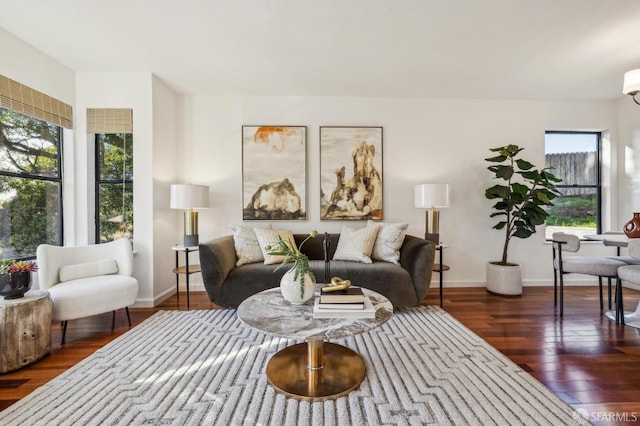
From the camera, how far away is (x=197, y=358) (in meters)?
1.90

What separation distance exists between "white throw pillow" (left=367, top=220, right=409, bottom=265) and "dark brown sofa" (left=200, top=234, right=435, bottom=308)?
20cm

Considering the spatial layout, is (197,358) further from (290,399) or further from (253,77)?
(253,77)

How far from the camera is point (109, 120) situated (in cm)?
304

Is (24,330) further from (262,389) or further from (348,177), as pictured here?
(348,177)

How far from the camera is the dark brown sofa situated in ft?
8.43

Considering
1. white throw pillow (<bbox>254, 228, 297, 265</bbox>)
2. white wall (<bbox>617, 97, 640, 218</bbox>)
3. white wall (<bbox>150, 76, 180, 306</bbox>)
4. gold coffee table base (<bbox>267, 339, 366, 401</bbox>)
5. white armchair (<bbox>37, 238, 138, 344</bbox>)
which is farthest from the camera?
white wall (<bbox>617, 97, 640, 218</bbox>)

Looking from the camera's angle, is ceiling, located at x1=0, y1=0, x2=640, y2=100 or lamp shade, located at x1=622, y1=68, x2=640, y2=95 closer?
ceiling, located at x1=0, y1=0, x2=640, y2=100

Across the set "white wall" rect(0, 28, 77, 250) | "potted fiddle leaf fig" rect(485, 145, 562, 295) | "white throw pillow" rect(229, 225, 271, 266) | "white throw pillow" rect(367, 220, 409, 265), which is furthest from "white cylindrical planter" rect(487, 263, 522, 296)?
"white wall" rect(0, 28, 77, 250)

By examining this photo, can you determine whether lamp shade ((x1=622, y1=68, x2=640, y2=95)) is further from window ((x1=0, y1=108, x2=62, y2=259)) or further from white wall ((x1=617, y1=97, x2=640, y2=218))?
window ((x1=0, y1=108, x2=62, y2=259))

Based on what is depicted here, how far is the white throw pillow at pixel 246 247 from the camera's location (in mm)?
2891

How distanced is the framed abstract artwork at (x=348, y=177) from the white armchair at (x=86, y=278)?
2.23 meters

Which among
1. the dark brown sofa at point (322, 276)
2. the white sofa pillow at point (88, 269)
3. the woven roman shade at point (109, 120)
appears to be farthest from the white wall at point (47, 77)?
the dark brown sofa at point (322, 276)

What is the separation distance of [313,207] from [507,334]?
242 centimetres

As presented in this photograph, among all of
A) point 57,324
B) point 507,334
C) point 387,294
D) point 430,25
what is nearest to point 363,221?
point 387,294
